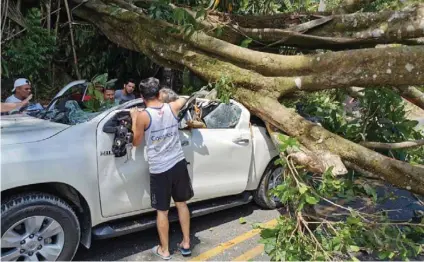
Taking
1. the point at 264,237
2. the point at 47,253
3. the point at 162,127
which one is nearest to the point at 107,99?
the point at 162,127

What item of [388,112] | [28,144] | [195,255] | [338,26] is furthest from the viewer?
[338,26]

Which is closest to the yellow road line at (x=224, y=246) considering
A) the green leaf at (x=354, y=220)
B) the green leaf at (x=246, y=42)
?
the green leaf at (x=354, y=220)

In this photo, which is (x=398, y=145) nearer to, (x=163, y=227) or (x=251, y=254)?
(x=251, y=254)

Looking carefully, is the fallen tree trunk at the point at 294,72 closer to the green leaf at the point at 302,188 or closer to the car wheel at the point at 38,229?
the green leaf at the point at 302,188

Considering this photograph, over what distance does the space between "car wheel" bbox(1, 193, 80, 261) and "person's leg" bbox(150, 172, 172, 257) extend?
75cm

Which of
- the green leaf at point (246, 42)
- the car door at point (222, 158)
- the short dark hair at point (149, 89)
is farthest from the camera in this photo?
the green leaf at point (246, 42)

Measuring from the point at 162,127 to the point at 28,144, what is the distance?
1.17 m

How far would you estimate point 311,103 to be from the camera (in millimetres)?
6039

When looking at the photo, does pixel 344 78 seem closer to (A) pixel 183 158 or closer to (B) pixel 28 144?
(A) pixel 183 158

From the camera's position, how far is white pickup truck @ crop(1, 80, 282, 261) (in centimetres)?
326

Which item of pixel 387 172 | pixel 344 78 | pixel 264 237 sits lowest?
pixel 264 237

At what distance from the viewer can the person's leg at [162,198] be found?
12.8 feet

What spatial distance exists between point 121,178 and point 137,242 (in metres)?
0.95

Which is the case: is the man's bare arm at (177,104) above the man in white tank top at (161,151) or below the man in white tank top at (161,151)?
above
